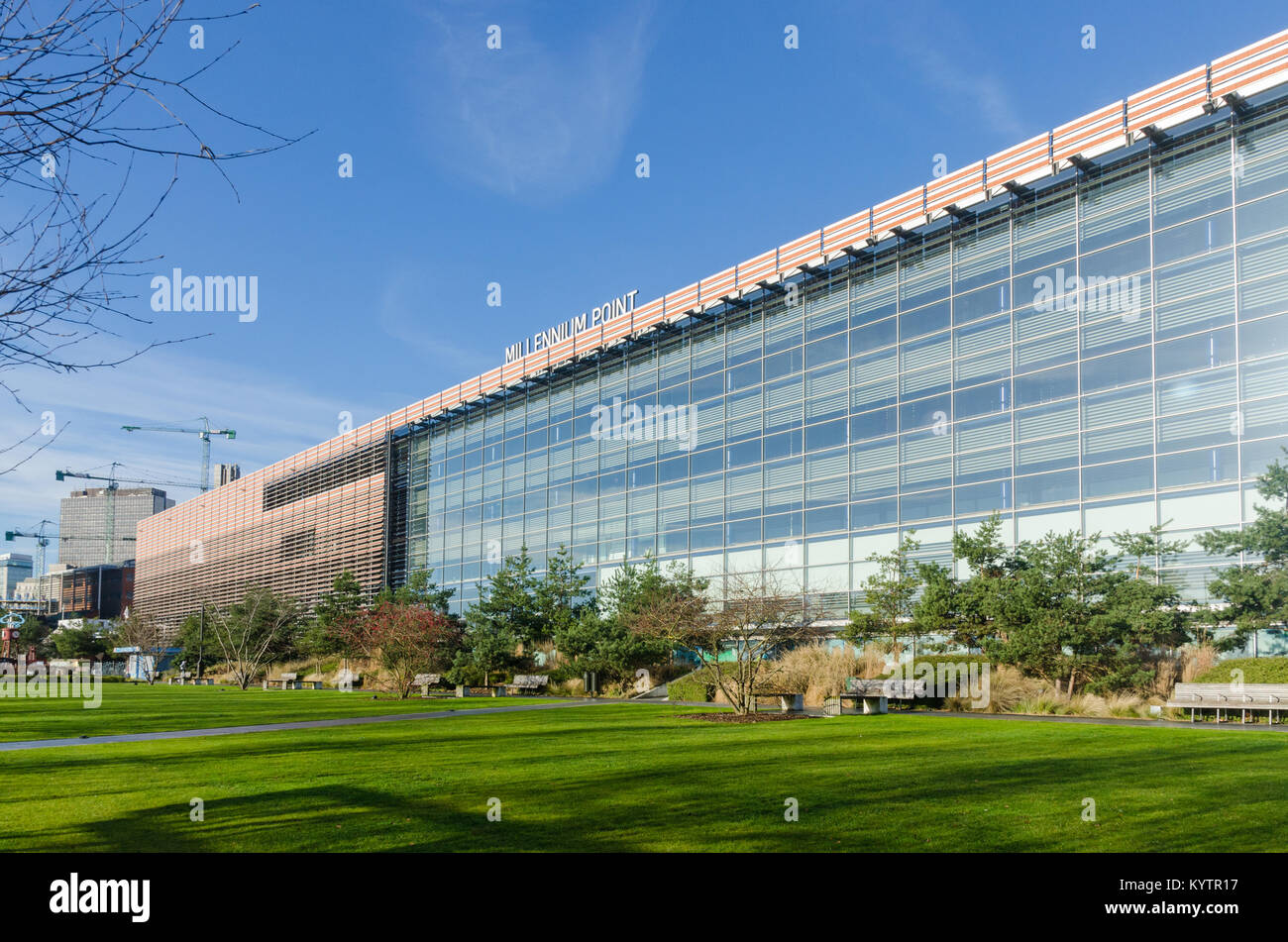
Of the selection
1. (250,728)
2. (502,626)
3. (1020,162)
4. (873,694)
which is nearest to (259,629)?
(502,626)

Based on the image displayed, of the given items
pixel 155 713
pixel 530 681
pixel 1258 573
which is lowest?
pixel 530 681

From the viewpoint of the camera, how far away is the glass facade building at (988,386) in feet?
110

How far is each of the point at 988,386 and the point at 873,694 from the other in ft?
A: 54.8

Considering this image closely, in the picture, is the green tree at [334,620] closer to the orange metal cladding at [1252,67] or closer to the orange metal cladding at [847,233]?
the orange metal cladding at [847,233]

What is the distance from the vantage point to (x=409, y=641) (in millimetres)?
44031

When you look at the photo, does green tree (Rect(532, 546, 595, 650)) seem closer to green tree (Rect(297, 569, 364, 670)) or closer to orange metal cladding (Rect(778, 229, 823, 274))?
green tree (Rect(297, 569, 364, 670))

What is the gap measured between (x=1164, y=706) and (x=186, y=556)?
371ft

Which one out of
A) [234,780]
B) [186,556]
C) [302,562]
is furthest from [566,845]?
[186,556]

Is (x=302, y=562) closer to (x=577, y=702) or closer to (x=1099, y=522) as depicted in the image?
(x=577, y=702)

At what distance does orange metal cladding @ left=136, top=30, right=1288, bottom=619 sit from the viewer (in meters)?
35.3

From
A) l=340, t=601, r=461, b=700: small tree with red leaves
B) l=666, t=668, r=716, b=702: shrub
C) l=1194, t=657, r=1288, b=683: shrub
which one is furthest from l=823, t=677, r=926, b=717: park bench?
l=340, t=601, r=461, b=700: small tree with red leaves

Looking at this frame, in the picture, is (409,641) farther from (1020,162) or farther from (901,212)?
(1020,162)

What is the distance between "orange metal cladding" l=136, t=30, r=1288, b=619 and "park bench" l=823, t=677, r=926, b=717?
69.9ft

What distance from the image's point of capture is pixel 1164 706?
88.2 feet
